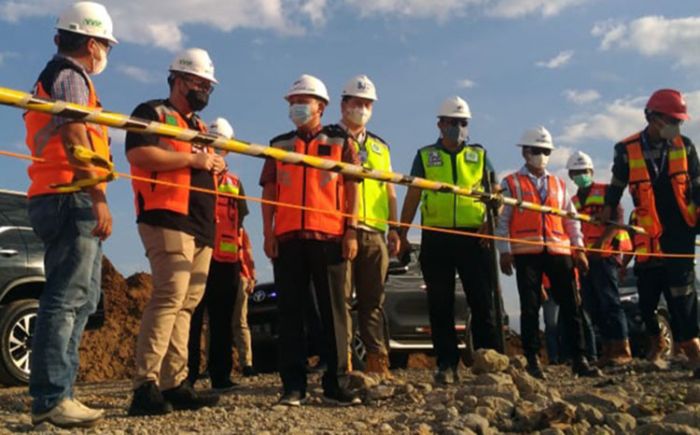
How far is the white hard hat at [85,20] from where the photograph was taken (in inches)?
191

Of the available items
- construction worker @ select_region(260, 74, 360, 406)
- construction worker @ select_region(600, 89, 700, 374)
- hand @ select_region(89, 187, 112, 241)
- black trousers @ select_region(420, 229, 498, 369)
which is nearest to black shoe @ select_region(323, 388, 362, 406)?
construction worker @ select_region(260, 74, 360, 406)

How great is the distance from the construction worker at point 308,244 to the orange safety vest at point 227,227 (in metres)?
1.41

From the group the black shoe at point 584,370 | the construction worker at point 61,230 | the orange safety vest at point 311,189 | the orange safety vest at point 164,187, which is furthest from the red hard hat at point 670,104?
the construction worker at point 61,230

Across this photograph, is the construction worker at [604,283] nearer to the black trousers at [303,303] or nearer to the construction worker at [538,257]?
the construction worker at [538,257]

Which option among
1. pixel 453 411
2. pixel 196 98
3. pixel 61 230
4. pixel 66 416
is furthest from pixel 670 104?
pixel 66 416

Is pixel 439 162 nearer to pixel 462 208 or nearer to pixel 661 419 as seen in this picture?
pixel 462 208

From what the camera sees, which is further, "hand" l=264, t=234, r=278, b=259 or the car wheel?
the car wheel

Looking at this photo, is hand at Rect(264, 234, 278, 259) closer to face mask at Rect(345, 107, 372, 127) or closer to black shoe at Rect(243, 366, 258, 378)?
face mask at Rect(345, 107, 372, 127)

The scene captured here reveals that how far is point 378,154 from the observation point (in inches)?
303

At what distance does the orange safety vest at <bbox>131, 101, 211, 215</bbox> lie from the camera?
5.19 m

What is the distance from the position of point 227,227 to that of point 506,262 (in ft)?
8.10

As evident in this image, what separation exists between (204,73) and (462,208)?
2.70 m

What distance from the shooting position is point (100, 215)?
15.1 feet

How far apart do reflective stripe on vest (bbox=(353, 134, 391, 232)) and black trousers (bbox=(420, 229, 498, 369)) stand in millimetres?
530
